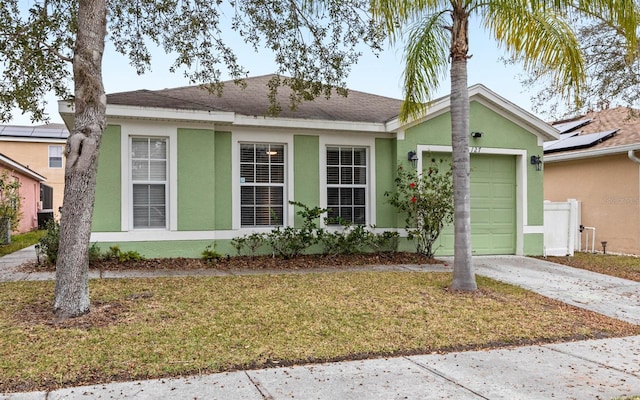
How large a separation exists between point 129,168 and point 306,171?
3545 mm

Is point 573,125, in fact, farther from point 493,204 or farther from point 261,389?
point 261,389

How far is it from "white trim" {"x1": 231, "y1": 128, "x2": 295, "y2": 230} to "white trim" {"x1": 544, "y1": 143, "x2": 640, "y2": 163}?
28.3 feet

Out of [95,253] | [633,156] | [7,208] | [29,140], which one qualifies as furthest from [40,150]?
[633,156]

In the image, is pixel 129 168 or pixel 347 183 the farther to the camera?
pixel 347 183

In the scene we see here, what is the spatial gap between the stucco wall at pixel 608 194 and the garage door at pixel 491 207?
12.3ft

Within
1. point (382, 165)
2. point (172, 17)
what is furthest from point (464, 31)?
point (172, 17)

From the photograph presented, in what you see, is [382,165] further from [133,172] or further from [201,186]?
[133,172]

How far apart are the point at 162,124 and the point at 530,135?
835 centimetres

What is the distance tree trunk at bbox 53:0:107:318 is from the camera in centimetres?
544

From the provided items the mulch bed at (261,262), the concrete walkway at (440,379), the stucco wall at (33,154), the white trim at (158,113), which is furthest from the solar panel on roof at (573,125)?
the stucco wall at (33,154)

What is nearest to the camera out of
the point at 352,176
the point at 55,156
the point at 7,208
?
the point at 352,176

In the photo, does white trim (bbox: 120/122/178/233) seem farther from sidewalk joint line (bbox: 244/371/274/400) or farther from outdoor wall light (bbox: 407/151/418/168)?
sidewalk joint line (bbox: 244/371/274/400)

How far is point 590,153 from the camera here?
13.7m

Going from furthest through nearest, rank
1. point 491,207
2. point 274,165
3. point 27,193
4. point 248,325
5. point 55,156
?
point 55,156 → point 27,193 → point 491,207 → point 274,165 → point 248,325
